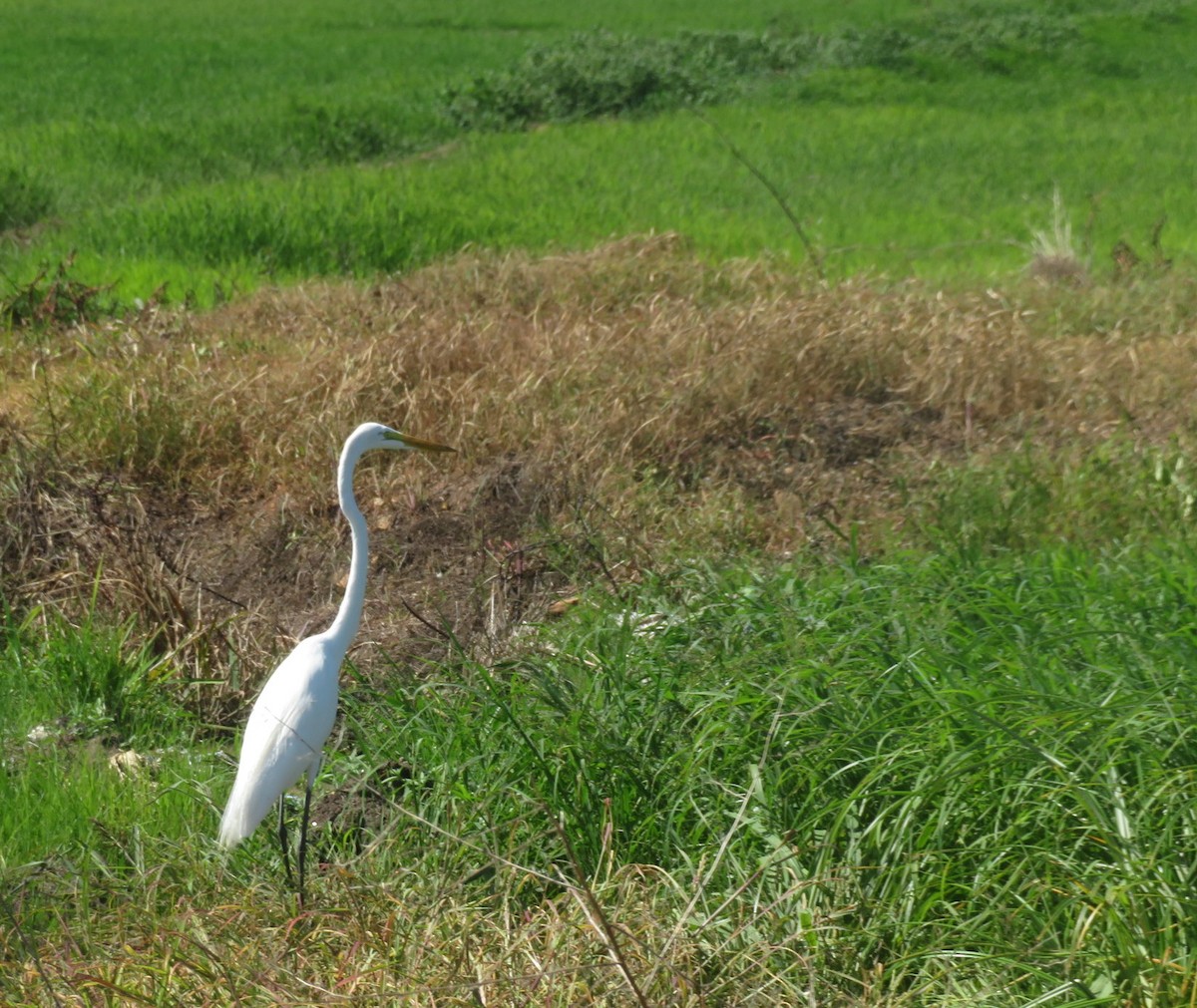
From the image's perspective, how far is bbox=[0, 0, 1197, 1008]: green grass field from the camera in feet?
8.30

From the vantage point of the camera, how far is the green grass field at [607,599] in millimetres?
2529

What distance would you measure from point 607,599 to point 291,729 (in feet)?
3.80

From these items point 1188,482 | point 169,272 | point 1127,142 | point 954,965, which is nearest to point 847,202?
point 1127,142

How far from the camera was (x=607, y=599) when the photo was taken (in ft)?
12.9

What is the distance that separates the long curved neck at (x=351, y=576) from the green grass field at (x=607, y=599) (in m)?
0.28

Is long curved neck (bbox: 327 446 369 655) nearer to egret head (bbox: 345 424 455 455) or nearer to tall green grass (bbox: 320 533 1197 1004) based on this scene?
egret head (bbox: 345 424 455 455)

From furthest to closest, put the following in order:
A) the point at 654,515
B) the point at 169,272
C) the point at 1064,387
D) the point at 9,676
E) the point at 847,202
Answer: the point at 847,202
the point at 169,272
the point at 1064,387
the point at 654,515
the point at 9,676

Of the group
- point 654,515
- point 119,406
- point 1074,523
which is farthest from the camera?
point 119,406

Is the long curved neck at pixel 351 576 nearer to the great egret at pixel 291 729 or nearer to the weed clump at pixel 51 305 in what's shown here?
the great egret at pixel 291 729

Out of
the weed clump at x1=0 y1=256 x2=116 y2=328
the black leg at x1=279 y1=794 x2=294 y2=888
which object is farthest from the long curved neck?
the weed clump at x1=0 y1=256 x2=116 y2=328

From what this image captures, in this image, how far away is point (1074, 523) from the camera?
457 centimetres

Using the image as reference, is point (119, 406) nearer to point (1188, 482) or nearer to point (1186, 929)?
point (1188, 482)

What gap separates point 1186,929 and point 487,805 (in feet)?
4.59

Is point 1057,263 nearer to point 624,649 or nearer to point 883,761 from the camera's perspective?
point 624,649
